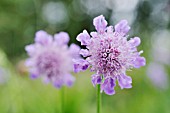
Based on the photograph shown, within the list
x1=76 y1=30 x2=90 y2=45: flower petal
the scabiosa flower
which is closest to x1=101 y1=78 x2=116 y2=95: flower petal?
the scabiosa flower

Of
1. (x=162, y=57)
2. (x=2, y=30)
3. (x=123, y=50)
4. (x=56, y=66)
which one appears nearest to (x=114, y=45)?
(x=123, y=50)

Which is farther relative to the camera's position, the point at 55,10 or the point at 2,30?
the point at 55,10

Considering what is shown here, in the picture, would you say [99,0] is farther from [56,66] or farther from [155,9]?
[56,66]

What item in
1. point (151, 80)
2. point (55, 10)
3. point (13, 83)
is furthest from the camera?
point (55, 10)

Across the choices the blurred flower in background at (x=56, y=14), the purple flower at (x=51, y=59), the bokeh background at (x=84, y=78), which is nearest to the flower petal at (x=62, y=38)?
the purple flower at (x=51, y=59)

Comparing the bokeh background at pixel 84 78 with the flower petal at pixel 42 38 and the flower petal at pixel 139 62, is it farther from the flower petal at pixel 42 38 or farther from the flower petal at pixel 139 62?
the flower petal at pixel 139 62

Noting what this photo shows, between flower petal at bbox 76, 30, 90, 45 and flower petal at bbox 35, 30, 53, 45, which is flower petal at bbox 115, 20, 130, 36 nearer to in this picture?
flower petal at bbox 76, 30, 90, 45

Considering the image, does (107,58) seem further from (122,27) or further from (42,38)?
(42,38)
